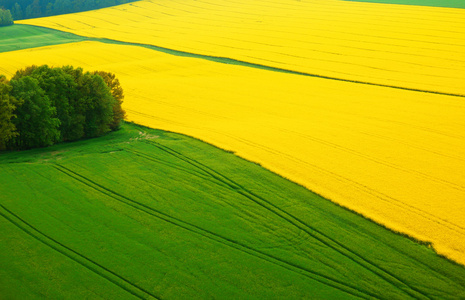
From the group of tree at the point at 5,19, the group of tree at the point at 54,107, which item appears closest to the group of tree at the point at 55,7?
the group of tree at the point at 5,19

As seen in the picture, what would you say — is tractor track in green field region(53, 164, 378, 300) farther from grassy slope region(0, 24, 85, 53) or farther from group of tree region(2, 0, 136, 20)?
group of tree region(2, 0, 136, 20)

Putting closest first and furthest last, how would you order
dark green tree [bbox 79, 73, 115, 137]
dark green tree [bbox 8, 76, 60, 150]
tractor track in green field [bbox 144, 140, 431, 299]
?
tractor track in green field [bbox 144, 140, 431, 299], dark green tree [bbox 8, 76, 60, 150], dark green tree [bbox 79, 73, 115, 137]

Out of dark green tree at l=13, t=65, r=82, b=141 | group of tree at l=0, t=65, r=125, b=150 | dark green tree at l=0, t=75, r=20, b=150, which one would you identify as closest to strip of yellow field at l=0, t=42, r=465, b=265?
group of tree at l=0, t=65, r=125, b=150

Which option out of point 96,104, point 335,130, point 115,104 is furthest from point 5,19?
point 335,130

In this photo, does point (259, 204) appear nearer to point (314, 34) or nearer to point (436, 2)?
point (314, 34)

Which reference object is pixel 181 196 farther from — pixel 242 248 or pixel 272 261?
pixel 272 261

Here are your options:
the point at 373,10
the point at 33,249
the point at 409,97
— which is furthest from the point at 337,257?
the point at 373,10
